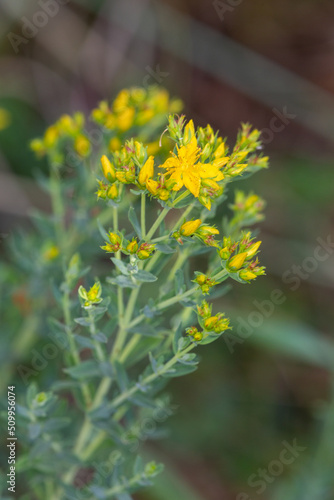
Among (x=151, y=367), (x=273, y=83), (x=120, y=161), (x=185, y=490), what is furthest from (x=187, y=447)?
(x=273, y=83)

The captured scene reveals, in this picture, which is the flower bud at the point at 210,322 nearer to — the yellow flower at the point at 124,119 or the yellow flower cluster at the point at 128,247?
the yellow flower cluster at the point at 128,247

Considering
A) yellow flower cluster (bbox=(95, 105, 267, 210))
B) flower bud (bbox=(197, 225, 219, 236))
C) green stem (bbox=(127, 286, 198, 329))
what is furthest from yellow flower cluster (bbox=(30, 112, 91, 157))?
flower bud (bbox=(197, 225, 219, 236))

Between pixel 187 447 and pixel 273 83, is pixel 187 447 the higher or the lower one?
the lower one

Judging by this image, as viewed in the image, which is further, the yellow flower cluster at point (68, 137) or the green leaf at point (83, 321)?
the yellow flower cluster at point (68, 137)

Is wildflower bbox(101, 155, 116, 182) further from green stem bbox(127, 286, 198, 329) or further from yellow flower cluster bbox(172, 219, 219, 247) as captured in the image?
green stem bbox(127, 286, 198, 329)

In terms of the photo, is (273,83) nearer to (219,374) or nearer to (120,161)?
(219,374)

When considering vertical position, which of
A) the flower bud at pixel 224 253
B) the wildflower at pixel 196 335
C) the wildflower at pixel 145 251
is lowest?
the wildflower at pixel 196 335

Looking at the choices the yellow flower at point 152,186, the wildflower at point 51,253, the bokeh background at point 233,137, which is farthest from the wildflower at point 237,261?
the bokeh background at point 233,137
